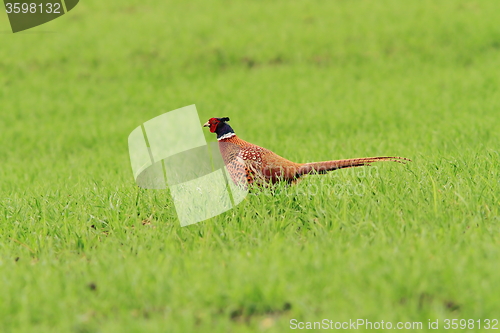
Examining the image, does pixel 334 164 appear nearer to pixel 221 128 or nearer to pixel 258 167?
pixel 258 167

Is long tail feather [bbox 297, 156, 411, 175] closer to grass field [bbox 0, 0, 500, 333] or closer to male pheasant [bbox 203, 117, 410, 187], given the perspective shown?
male pheasant [bbox 203, 117, 410, 187]

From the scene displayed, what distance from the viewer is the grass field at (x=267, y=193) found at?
3.04 meters

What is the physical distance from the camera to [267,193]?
4.64 metres

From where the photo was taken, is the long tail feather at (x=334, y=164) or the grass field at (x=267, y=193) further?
the long tail feather at (x=334, y=164)

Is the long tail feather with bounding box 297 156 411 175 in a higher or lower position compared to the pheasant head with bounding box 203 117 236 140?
lower

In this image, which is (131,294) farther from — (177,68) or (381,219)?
(177,68)

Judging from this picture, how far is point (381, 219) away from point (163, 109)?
888 cm

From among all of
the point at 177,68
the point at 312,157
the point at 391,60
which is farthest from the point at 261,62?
the point at 312,157

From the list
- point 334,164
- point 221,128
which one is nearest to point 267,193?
point 334,164

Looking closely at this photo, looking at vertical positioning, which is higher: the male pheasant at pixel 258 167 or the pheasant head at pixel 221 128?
the pheasant head at pixel 221 128

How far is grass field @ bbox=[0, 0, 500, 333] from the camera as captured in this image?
304 cm

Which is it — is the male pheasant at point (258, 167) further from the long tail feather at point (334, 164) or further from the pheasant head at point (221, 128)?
the pheasant head at point (221, 128)

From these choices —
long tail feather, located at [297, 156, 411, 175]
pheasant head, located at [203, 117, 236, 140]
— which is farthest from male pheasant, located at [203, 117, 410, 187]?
pheasant head, located at [203, 117, 236, 140]

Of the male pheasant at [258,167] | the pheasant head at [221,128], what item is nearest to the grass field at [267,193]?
the male pheasant at [258,167]
